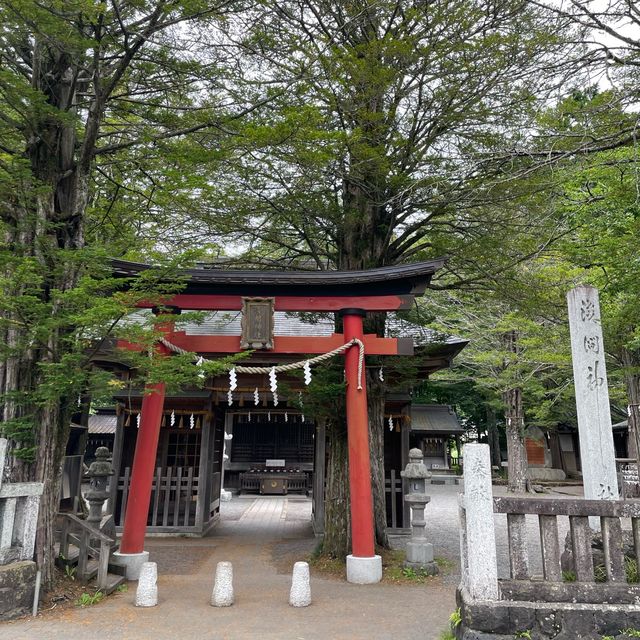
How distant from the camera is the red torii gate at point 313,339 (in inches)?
307

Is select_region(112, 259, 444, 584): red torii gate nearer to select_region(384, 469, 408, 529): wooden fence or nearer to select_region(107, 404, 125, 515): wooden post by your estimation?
A: select_region(384, 469, 408, 529): wooden fence

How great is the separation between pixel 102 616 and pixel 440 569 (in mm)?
5748

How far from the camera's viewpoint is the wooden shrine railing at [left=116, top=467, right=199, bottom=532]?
40.2 ft

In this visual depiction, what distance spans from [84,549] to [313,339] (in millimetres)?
4720

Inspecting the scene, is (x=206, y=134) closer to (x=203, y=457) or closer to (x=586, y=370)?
(x=586, y=370)

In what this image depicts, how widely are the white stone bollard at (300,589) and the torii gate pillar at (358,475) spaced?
141 centimetres

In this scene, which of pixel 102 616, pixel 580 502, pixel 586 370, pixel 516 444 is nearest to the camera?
pixel 580 502

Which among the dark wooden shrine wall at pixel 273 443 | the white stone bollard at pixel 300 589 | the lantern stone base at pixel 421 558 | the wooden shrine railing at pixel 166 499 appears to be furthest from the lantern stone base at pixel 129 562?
the dark wooden shrine wall at pixel 273 443

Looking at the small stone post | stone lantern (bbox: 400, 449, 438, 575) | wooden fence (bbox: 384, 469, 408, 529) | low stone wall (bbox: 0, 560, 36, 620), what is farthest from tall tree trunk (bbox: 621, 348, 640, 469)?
low stone wall (bbox: 0, 560, 36, 620)

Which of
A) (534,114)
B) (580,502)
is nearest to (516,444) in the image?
(534,114)

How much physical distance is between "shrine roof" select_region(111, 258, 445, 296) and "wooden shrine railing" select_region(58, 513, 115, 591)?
12.8ft

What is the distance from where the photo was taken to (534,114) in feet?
29.4

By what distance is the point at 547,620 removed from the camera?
462 centimetres

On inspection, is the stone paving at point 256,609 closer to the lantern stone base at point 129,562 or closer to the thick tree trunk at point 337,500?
the lantern stone base at point 129,562
